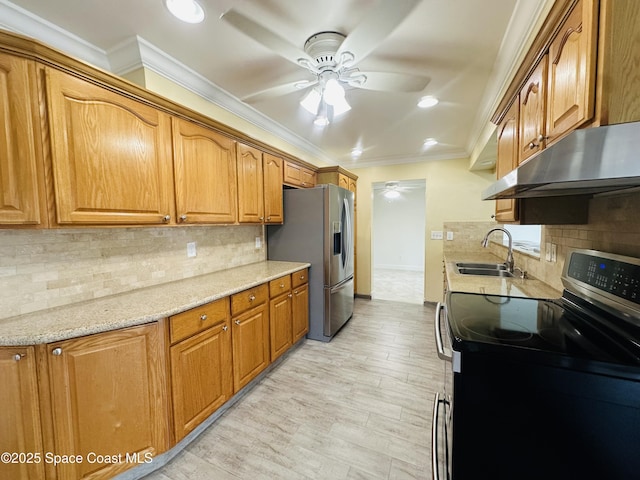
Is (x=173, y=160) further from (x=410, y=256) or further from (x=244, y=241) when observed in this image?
(x=410, y=256)

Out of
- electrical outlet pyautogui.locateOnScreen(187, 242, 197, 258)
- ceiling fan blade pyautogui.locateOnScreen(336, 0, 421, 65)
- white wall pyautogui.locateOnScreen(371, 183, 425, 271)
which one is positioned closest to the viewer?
ceiling fan blade pyautogui.locateOnScreen(336, 0, 421, 65)

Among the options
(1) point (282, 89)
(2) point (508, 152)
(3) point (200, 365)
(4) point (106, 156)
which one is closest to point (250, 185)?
(1) point (282, 89)

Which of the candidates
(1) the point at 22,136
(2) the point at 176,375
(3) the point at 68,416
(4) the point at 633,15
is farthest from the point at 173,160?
(4) the point at 633,15

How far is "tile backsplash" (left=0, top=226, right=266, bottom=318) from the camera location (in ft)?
4.31

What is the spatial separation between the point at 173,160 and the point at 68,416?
148 cm

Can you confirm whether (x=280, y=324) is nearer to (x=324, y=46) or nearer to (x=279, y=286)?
(x=279, y=286)

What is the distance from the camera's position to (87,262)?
1.57 metres

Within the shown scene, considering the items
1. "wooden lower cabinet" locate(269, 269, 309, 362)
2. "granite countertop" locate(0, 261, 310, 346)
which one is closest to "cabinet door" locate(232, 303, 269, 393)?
"wooden lower cabinet" locate(269, 269, 309, 362)

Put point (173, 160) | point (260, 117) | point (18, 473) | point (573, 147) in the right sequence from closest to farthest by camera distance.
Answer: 1. point (573, 147)
2. point (18, 473)
3. point (173, 160)
4. point (260, 117)

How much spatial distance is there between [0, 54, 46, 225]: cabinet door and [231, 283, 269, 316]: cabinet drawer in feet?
3.67

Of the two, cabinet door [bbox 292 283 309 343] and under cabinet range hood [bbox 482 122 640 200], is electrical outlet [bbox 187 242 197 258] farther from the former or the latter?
under cabinet range hood [bbox 482 122 640 200]

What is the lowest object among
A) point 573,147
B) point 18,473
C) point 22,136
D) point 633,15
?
point 18,473

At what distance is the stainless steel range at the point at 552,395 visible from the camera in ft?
2.33

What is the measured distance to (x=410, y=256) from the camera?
731cm
